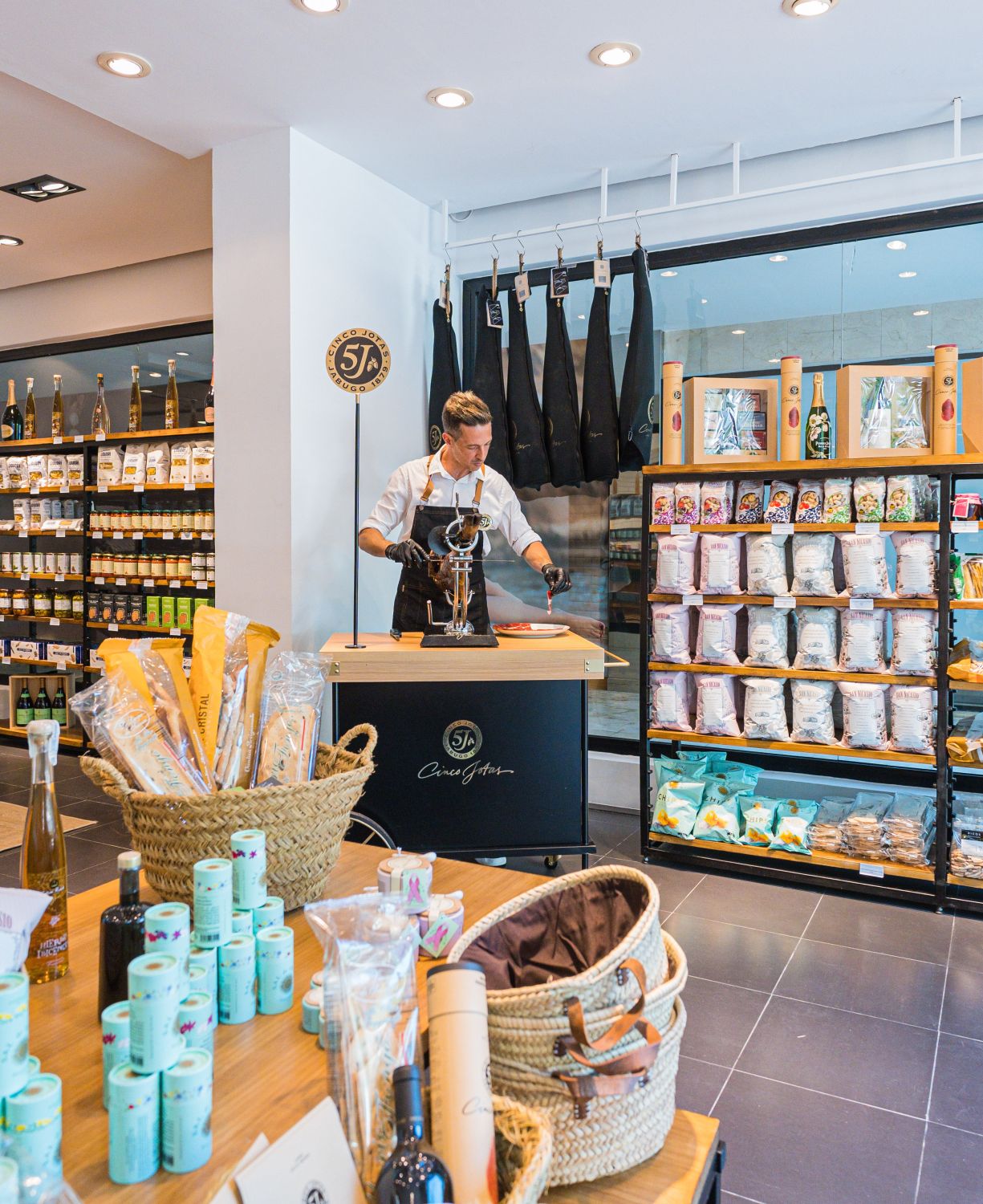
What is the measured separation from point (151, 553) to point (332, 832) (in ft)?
16.4

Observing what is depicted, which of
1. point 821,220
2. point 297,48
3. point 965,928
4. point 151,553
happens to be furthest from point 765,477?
point 151,553

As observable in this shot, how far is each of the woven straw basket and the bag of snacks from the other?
2688 millimetres

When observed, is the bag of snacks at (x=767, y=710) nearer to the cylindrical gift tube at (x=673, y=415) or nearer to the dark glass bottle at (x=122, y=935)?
the cylindrical gift tube at (x=673, y=415)

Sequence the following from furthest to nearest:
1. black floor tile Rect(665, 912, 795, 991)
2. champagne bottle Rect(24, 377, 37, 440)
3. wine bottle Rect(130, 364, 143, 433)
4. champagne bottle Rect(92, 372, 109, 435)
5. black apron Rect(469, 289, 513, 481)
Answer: champagne bottle Rect(24, 377, 37, 440), champagne bottle Rect(92, 372, 109, 435), wine bottle Rect(130, 364, 143, 433), black apron Rect(469, 289, 513, 481), black floor tile Rect(665, 912, 795, 991)

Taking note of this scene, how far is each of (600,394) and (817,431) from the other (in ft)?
3.66

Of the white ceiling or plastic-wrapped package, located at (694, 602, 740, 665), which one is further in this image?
plastic-wrapped package, located at (694, 602, 740, 665)

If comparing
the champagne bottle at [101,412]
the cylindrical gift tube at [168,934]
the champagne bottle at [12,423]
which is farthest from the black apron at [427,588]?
the champagne bottle at [12,423]

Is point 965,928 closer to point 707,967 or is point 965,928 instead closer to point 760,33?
point 707,967

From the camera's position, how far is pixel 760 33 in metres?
3.14

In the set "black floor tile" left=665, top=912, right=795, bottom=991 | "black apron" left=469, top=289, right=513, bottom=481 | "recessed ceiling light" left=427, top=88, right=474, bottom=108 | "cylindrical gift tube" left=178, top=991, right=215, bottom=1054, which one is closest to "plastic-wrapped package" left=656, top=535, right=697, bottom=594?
"black apron" left=469, top=289, right=513, bottom=481

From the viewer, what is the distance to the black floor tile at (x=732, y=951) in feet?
9.49

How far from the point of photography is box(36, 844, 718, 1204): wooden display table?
2.80ft

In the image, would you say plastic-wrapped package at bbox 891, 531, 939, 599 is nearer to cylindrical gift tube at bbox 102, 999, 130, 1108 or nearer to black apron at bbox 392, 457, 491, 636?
black apron at bbox 392, 457, 491, 636

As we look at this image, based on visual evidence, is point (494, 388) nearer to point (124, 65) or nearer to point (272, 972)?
point (124, 65)
